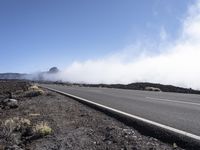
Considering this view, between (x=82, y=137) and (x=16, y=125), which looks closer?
(x=82, y=137)

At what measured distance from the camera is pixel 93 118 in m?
12.1

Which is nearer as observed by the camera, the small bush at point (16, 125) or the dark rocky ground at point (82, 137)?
the dark rocky ground at point (82, 137)

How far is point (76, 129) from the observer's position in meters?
10.0

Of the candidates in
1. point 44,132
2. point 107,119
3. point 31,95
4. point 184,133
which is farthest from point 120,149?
point 31,95

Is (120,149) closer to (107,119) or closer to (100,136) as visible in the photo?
(100,136)

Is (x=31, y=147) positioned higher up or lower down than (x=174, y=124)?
lower down

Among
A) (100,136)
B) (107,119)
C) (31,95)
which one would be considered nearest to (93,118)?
(107,119)

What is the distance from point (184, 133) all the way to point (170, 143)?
0.66m

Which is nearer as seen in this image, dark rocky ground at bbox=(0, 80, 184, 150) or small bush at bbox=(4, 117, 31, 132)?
dark rocky ground at bbox=(0, 80, 184, 150)

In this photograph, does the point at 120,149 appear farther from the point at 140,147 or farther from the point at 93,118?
the point at 93,118

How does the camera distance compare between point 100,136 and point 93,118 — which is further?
point 93,118

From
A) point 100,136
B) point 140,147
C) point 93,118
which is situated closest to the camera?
point 140,147

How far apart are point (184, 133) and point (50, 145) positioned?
10.9 ft

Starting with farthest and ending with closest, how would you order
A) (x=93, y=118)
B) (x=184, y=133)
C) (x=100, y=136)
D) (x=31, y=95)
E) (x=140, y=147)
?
1. (x=31, y=95)
2. (x=93, y=118)
3. (x=100, y=136)
4. (x=184, y=133)
5. (x=140, y=147)
